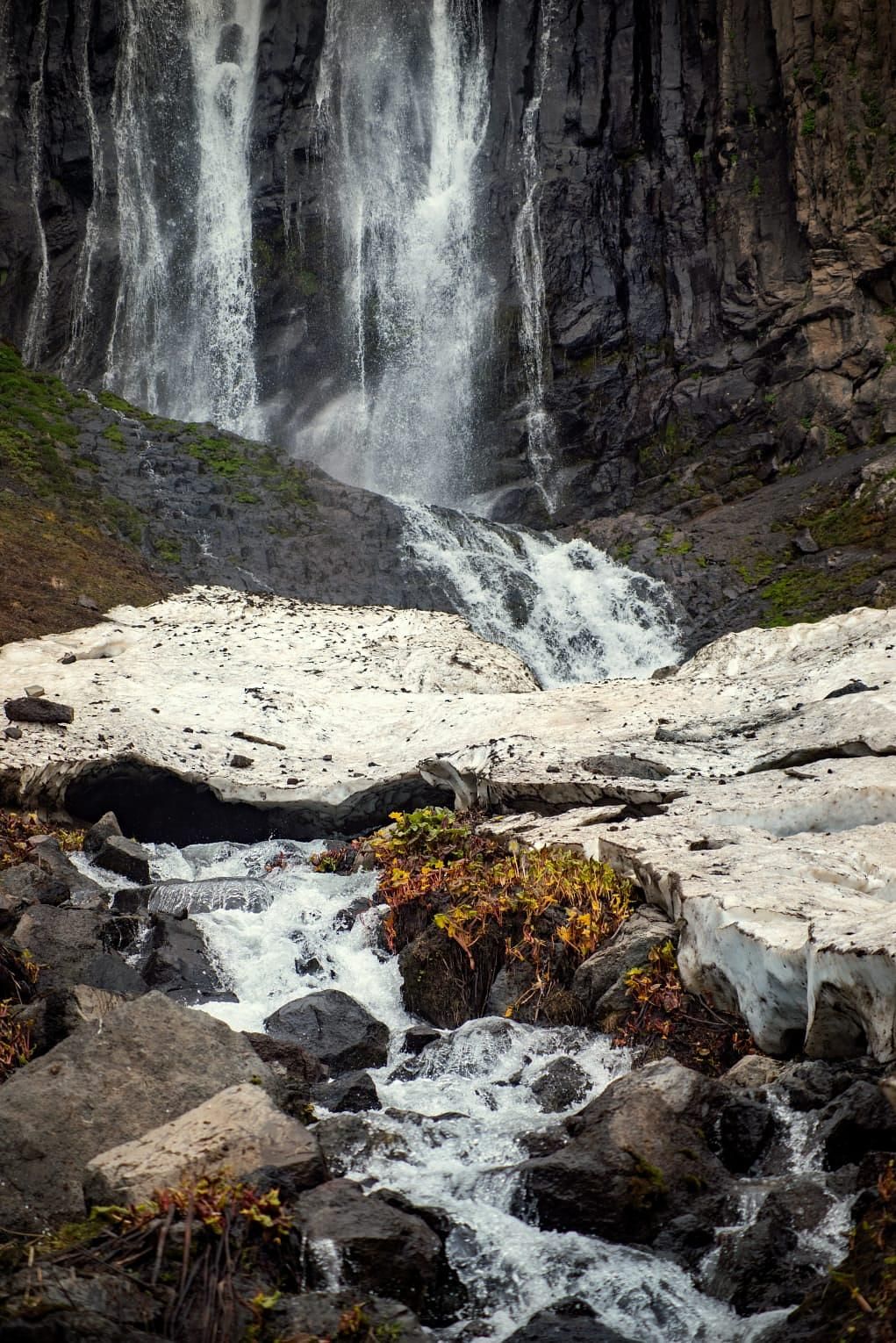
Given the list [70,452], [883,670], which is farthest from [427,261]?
[883,670]

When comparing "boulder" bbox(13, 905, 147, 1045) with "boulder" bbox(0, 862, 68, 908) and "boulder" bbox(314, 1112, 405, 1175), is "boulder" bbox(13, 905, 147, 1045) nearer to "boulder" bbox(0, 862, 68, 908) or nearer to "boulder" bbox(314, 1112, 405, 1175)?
"boulder" bbox(0, 862, 68, 908)

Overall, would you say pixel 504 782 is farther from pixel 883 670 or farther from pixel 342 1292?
pixel 342 1292

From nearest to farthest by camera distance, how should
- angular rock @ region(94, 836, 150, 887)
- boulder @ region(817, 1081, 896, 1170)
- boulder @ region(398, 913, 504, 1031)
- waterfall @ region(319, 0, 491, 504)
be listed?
boulder @ region(817, 1081, 896, 1170) → boulder @ region(398, 913, 504, 1031) → angular rock @ region(94, 836, 150, 887) → waterfall @ region(319, 0, 491, 504)

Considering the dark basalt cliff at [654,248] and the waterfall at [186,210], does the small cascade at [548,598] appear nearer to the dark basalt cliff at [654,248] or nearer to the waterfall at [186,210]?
the dark basalt cliff at [654,248]

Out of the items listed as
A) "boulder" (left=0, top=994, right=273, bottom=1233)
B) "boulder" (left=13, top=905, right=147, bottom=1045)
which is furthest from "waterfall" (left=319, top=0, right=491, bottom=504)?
"boulder" (left=0, top=994, right=273, bottom=1233)

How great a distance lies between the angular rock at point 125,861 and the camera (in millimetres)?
9133

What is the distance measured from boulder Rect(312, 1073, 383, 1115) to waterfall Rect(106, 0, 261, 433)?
26.1 m

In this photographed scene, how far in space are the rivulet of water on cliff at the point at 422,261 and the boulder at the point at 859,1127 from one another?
18.0 meters

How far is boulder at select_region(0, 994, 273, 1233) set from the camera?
13.7 ft

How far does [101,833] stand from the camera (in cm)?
962

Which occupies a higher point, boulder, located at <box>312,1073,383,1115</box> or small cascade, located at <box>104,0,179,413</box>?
small cascade, located at <box>104,0,179,413</box>

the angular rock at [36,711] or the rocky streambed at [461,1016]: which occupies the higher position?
the angular rock at [36,711]

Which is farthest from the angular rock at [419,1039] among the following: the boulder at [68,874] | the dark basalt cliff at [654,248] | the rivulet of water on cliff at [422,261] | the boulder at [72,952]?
the rivulet of water on cliff at [422,261]

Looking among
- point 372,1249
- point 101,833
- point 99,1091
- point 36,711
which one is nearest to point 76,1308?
point 372,1249
